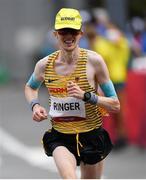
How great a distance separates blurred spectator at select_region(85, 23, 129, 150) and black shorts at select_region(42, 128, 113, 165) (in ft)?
18.1

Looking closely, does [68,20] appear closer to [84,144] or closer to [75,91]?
[75,91]

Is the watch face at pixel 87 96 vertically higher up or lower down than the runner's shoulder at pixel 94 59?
lower down

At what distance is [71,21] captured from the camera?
287 inches

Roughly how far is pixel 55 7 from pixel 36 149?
42.6ft

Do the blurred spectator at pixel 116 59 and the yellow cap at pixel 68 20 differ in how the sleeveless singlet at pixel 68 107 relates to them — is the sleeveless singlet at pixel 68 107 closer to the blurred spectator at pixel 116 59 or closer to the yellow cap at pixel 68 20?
the yellow cap at pixel 68 20

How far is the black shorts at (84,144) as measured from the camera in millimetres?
7571

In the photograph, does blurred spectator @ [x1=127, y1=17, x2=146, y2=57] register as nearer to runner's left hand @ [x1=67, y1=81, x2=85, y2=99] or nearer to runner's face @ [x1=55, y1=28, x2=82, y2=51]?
runner's face @ [x1=55, y1=28, x2=82, y2=51]

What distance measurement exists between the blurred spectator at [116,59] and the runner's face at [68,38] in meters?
5.79

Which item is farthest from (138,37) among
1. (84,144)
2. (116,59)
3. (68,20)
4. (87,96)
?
(87,96)

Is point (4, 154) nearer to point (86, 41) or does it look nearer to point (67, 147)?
point (86, 41)

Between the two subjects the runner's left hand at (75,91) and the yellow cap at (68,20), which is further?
the yellow cap at (68,20)

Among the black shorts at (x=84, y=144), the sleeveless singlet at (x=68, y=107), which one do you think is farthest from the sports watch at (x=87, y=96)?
the black shorts at (x=84, y=144)

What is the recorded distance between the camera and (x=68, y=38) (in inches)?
287

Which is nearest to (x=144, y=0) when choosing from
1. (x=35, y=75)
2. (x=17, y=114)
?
(x=17, y=114)
